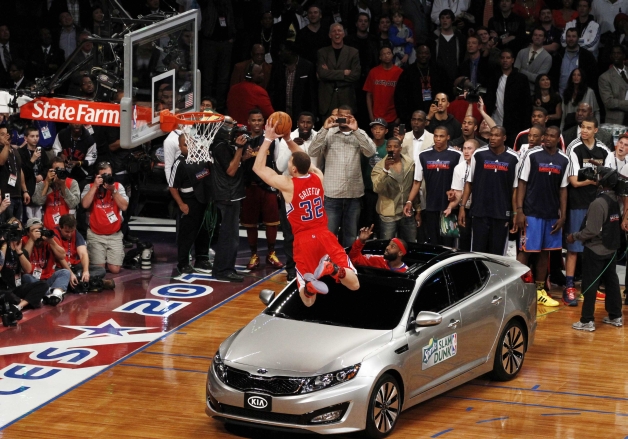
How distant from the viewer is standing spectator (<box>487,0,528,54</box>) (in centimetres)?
1867

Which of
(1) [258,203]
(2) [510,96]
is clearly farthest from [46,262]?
(2) [510,96]

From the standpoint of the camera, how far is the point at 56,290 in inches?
Result: 555

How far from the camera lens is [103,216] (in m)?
15.4

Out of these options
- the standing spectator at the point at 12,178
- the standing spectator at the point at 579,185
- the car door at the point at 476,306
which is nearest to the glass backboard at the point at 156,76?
the standing spectator at the point at 12,178

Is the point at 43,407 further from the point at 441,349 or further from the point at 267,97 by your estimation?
the point at 267,97

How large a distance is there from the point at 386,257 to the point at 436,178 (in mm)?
4061

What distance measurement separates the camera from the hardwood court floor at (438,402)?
9789mm

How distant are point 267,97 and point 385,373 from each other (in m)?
9.14

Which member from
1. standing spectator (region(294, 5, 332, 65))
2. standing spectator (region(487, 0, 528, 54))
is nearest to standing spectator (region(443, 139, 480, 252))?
standing spectator (region(487, 0, 528, 54))

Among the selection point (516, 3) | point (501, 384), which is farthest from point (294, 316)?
point (516, 3)

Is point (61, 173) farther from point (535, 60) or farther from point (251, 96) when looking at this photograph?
point (535, 60)

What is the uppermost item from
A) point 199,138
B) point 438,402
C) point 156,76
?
point 156,76

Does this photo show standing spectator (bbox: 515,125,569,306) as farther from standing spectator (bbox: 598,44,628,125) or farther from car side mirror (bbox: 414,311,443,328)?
car side mirror (bbox: 414,311,443,328)

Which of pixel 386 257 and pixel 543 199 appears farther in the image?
pixel 543 199
